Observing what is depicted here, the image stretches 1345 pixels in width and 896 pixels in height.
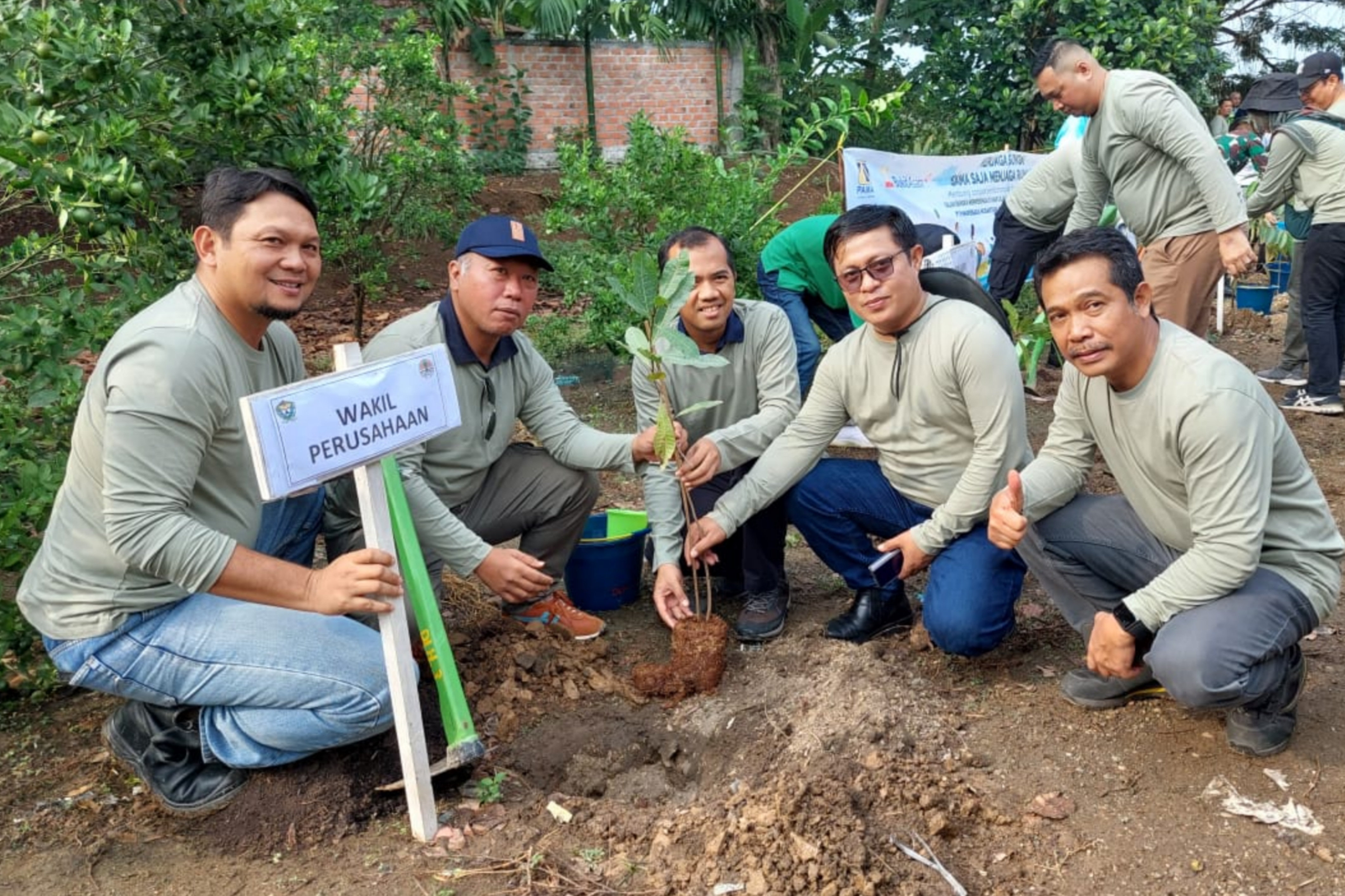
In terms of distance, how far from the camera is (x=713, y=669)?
309 centimetres

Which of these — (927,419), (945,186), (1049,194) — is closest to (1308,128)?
(1049,194)

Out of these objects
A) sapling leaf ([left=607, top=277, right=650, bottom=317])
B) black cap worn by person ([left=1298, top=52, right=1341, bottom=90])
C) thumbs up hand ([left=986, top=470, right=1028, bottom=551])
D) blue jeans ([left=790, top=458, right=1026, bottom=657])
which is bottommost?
blue jeans ([left=790, top=458, right=1026, bottom=657])

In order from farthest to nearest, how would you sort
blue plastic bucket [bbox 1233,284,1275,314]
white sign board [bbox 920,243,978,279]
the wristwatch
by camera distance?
1. blue plastic bucket [bbox 1233,284,1275,314]
2. white sign board [bbox 920,243,978,279]
3. the wristwatch

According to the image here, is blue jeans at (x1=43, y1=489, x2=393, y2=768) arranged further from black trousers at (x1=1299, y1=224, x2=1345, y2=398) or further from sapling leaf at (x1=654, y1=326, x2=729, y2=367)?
black trousers at (x1=1299, y1=224, x2=1345, y2=398)

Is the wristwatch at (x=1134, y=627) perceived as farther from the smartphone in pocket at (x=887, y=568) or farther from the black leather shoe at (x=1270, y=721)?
the smartphone in pocket at (x=887, y=568)

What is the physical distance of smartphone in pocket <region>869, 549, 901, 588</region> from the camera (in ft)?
10.4

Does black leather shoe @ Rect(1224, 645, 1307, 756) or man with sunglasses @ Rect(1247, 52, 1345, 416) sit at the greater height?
man with sunglasses @ Rect(1247, 52, 1345, 416)

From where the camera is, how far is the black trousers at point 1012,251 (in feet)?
19.7

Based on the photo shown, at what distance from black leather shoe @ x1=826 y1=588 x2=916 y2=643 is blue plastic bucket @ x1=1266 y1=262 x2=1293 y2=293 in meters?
6.93

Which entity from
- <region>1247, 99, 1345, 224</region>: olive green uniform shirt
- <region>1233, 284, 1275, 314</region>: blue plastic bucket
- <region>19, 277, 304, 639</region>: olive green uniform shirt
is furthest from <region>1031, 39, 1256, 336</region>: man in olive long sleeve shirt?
<region>1233, 284, 1275, 314</region>: blue plastic bucket

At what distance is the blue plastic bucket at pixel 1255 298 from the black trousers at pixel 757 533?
668 cm

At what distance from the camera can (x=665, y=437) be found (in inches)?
120

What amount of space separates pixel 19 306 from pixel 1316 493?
11.3ft

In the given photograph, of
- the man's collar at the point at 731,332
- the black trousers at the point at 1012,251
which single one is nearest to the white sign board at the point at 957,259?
the black trousers at the point at 1012,251
